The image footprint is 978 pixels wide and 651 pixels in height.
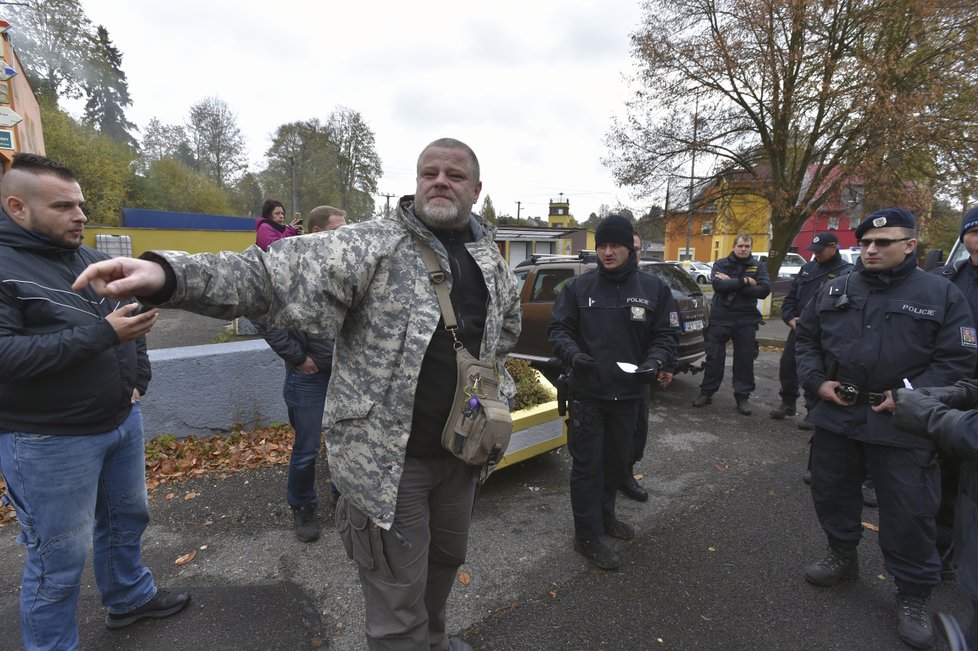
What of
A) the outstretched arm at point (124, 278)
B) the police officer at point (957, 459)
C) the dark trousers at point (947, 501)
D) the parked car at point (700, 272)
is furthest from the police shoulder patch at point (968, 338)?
the parked car at point (700, 272)

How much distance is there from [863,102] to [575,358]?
12.7m

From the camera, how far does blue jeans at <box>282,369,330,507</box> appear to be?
3.24 metres

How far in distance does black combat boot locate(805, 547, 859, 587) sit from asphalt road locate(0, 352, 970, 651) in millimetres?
59

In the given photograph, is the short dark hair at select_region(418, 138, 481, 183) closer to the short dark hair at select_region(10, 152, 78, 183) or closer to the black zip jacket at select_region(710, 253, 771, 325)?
the short dark hair at select_region(10, 152, 78, 183)

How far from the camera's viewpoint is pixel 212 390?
4.54 meters

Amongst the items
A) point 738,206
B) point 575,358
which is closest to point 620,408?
point 575,358

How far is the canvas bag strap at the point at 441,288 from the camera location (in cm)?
177

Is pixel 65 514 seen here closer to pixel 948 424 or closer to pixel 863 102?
pixel 948 424

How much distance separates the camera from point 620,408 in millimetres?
3092

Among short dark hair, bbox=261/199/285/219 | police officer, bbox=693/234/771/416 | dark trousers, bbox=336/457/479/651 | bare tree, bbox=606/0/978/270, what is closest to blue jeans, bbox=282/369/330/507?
dark trousers, bbox=336/457/479/651

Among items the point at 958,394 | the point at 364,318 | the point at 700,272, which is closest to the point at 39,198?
the point at 364,318

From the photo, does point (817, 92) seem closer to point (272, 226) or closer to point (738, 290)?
point (738, 290)

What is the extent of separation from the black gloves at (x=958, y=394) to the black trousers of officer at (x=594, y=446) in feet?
4.67

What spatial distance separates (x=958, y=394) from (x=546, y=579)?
7.31 feet
